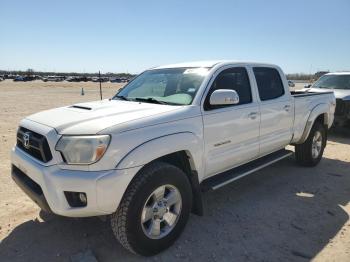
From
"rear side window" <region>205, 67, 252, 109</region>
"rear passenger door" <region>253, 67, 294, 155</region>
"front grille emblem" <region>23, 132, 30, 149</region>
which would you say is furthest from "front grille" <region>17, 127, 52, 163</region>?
"rear passenger door" <region>253, 67, 294, 155</region>

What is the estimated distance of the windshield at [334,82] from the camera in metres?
9.84

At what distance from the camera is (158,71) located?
4617 mm

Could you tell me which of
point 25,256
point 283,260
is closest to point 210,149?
point 283,260

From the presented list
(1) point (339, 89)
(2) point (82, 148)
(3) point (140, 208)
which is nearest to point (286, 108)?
(3) point (140, 208)

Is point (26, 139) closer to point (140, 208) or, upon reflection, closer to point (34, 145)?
point (34, 145)

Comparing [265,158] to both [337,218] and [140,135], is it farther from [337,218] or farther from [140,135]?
[140,135]

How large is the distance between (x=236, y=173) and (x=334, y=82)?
24.7ft

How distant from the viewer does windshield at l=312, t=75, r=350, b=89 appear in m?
9.84

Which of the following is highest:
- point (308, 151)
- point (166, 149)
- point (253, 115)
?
point (253, 115)

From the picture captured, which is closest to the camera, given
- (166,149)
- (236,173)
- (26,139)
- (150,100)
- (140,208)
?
(140,208)

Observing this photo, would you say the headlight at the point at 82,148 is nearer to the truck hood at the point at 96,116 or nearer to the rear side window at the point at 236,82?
the truck hood at the point at 96,116

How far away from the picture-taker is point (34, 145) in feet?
10.2

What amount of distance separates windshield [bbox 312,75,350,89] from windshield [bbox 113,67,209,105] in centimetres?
740

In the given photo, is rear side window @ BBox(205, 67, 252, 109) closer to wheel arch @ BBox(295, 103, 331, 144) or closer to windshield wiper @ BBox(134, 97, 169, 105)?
windshield wiper @ BBox(134, 97, 169, 105)
